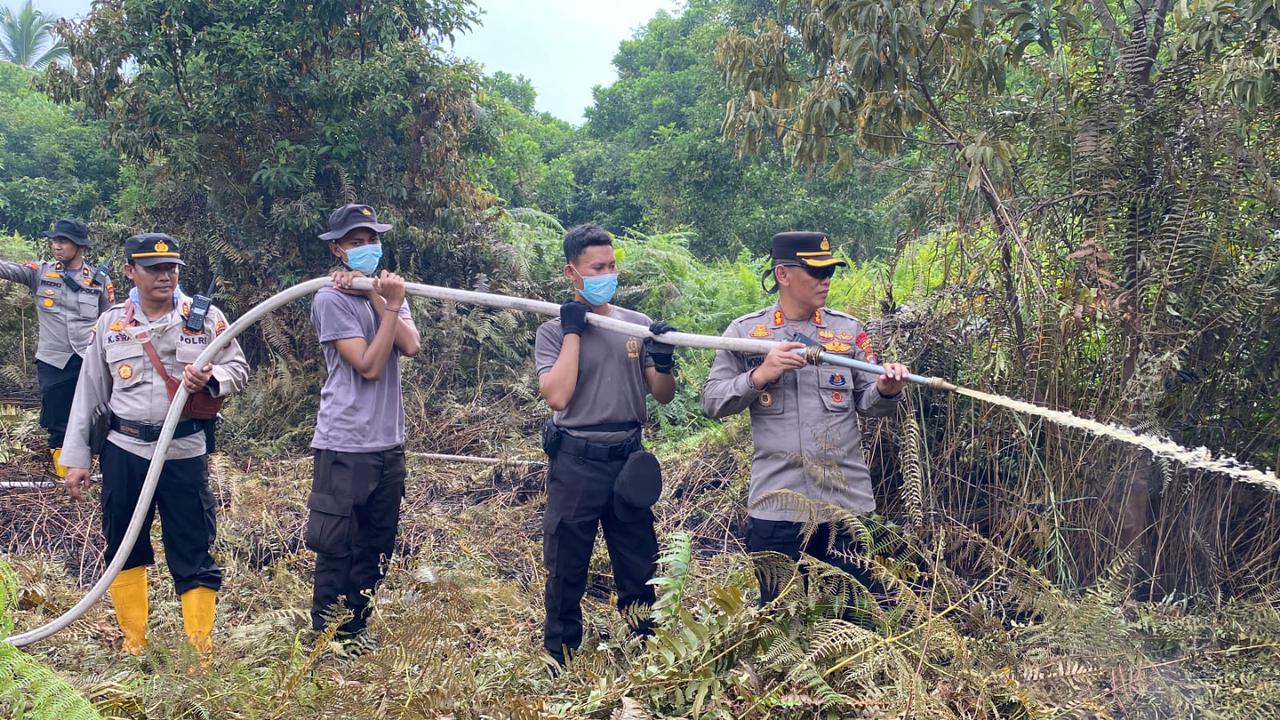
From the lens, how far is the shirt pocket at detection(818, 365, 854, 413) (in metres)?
3.57

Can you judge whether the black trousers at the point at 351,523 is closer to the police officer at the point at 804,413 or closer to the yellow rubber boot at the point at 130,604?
the yellow rubber boot at the point at 130,604

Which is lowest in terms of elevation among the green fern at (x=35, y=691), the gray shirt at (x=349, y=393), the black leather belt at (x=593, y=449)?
the green fern at (x=35, y=691)

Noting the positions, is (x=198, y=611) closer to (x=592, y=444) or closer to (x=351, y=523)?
(x=351, y=523)

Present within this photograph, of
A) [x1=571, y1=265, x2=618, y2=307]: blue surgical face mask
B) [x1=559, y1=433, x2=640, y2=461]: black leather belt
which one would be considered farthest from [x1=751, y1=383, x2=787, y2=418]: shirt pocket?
[x1=571, y1=265, x2=618, y2=307]: blue surgical face mask

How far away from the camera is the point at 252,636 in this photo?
406cm

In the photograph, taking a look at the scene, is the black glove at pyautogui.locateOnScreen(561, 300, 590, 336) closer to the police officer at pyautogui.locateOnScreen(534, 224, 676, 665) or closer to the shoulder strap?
the police officer at pyautogui.locateOnScreen(534, 224, 676, 665)

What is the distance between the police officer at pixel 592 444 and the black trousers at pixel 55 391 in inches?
185

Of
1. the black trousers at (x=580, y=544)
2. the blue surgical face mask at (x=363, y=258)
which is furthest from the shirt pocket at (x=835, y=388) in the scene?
the blue surgical face mask at (x=363, y=258)

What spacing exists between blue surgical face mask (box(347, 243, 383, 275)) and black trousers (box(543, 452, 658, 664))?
1218 millimetres

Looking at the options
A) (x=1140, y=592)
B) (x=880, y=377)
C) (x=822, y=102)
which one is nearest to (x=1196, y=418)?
(x=1140, y=592)

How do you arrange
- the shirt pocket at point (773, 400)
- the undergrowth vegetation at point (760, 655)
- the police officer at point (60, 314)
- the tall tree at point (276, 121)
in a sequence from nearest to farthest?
the undergrowth vegetation at point (760, 655) < the shirt pocket at point (773, 400) < the police officer at point (60, 314) < the tall tree at point (276, 121)

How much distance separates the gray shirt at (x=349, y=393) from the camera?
4020 millimetres

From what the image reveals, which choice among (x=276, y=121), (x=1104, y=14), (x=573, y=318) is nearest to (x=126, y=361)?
(x=573, y=318)

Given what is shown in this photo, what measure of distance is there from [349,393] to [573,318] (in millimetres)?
1040
